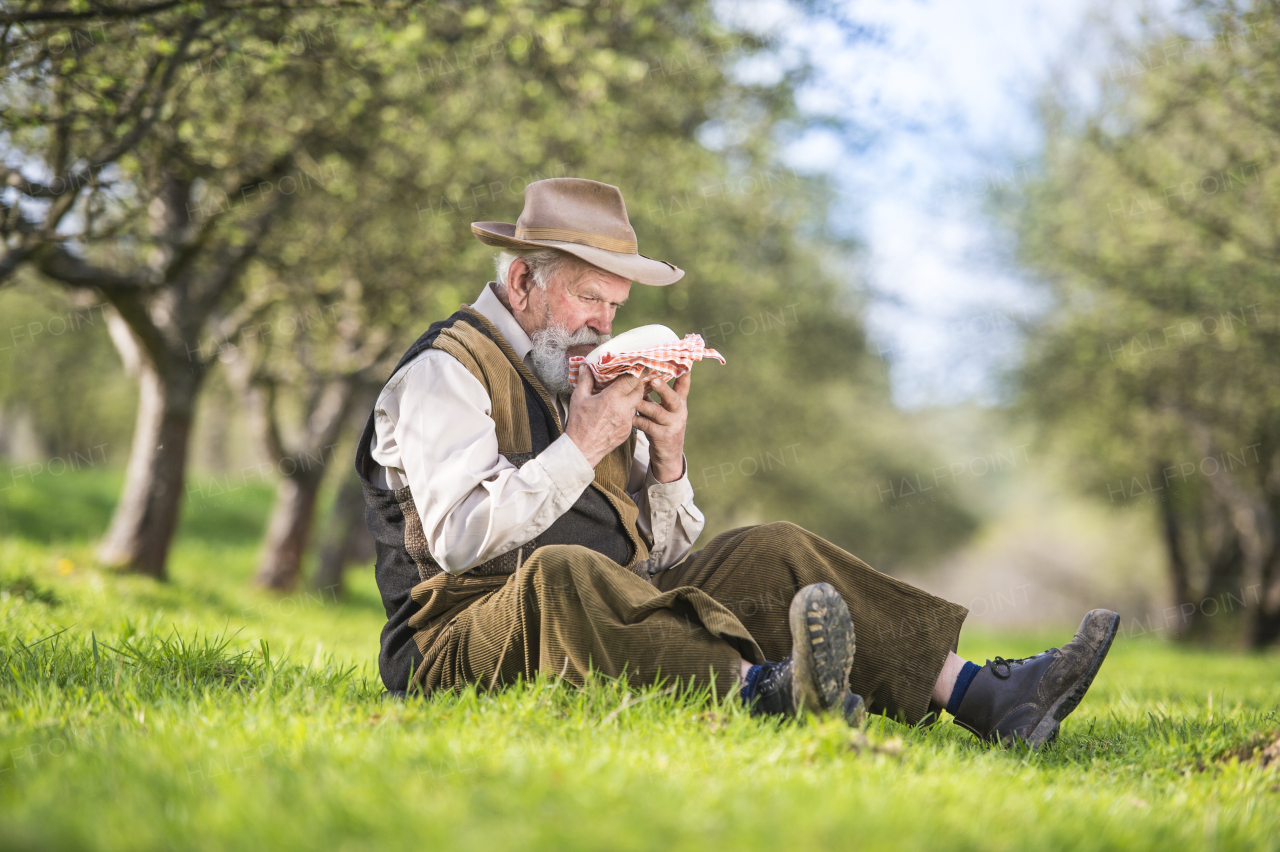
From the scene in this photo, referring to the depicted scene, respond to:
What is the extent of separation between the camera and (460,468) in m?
3.19

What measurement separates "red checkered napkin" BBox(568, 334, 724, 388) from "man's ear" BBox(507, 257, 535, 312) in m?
Answer: 0.39

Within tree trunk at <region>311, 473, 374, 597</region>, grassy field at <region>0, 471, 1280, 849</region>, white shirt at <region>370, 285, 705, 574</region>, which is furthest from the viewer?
tree trunk at <region>311, 473, 374, 597</region>

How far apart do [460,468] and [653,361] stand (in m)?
0.83


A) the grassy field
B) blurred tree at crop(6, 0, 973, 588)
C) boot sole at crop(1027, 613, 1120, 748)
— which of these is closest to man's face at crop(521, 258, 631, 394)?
the grassy field

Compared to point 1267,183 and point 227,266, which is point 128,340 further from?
point 1267,183

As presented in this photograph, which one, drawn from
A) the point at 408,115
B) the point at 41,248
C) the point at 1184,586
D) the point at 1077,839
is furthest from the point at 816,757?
the point at 1184,586

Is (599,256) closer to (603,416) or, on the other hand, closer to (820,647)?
(603,416)

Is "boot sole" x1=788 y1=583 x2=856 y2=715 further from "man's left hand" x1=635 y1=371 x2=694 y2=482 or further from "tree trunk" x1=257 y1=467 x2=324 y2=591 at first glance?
"tree trunk" x1=257 y1=467 x2=324 y2=591

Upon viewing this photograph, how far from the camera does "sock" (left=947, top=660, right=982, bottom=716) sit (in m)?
3.42

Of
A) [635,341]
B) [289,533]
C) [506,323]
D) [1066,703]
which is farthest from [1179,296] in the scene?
[289,533]

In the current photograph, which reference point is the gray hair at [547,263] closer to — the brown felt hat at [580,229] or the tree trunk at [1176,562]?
the brown felt hat at [580,229]

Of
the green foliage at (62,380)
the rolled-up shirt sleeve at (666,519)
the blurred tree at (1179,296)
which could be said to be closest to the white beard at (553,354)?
the rolled-up shirt sleeve at (666,519)

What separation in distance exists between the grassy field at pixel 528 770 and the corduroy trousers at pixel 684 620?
126 mm

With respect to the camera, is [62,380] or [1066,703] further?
[62,380]
